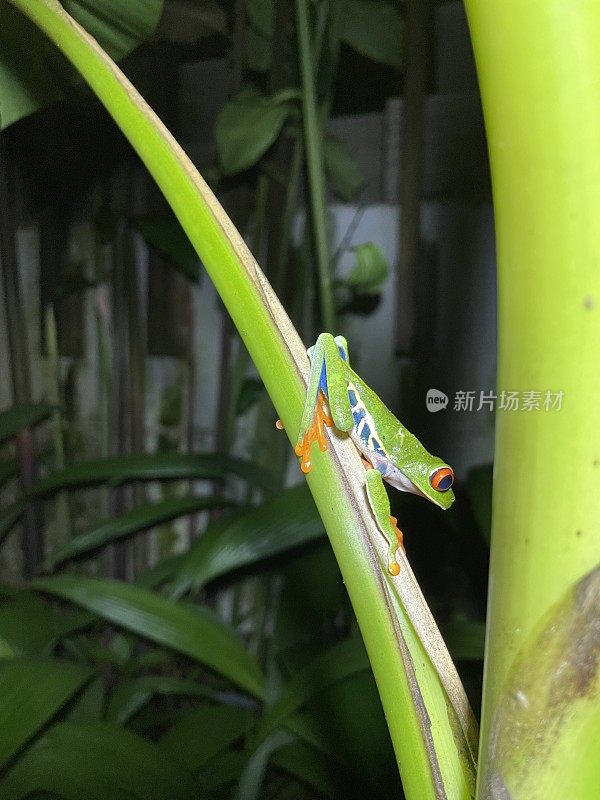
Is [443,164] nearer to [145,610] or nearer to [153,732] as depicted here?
[145,610]

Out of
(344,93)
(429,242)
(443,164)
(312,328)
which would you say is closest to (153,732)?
(312,328)

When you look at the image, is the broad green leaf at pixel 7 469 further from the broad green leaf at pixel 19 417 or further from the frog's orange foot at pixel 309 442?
the frog's orange foot at pixel 309 442

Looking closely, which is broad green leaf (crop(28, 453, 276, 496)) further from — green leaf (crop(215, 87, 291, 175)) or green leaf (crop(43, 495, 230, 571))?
green leaf (crop(215, 87, 291, 175))

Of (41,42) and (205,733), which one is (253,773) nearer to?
(205,733)

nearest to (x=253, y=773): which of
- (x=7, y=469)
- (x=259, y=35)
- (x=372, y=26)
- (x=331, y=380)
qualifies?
(x=331, y=380)

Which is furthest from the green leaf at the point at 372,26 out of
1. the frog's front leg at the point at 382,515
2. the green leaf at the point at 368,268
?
the frog's front leg at the point at 382,515
